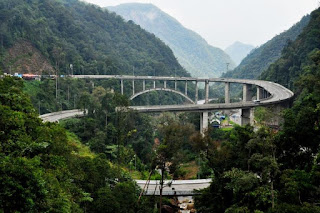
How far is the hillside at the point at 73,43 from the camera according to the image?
59.9m

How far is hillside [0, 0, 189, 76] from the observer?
59875 mm

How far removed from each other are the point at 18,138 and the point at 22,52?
50.8 metres

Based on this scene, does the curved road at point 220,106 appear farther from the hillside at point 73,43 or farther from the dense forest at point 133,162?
the hillside at point 73,43

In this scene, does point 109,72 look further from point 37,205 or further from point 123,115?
point 37,205

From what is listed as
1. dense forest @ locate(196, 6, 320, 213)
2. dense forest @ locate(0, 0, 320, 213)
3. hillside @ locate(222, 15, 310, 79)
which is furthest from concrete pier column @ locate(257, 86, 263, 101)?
hillside @ locate(222, 15, 310, 79)

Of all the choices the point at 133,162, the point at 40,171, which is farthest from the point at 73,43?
the point at 40,171

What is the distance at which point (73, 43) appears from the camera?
8075 cm

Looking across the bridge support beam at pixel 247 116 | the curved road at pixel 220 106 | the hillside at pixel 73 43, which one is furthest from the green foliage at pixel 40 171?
the hillside at pixel 73 43

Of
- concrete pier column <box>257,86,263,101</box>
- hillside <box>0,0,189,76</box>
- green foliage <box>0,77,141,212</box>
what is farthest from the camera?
hillside <box>0,0,189,76</box>

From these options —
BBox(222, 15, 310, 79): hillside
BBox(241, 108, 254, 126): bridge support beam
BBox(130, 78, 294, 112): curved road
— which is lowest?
BBox(241, 108, 254, 126): bridge support beam

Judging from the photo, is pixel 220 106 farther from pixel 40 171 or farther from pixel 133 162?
pixel 40 171

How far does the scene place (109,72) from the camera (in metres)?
74.9

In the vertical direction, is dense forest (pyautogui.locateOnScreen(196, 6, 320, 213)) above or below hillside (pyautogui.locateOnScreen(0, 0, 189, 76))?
below

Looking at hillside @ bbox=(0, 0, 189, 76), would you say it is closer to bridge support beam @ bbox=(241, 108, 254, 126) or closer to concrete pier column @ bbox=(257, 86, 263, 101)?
concrete pier column @ bbox=(257, 86, 263, 101)
